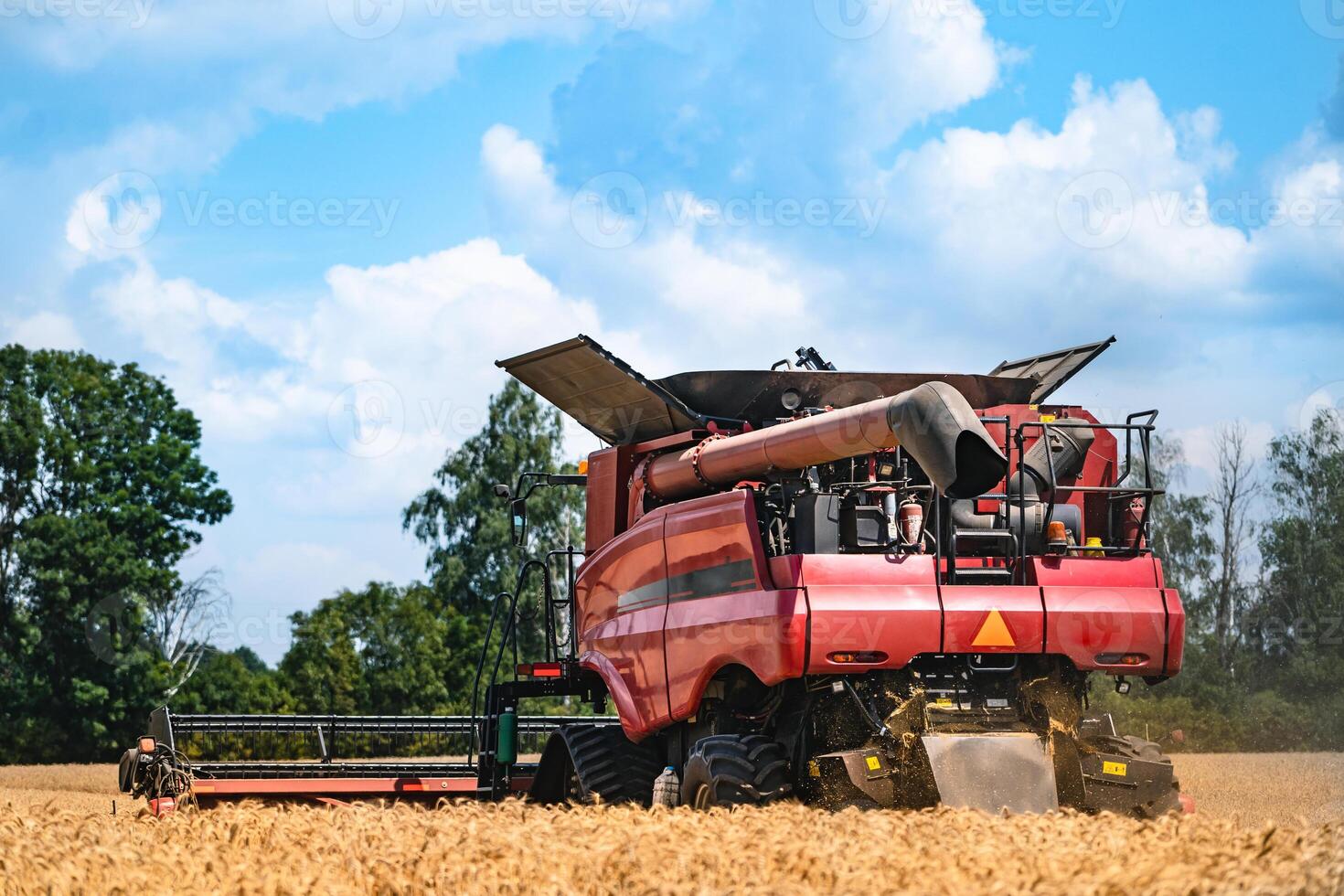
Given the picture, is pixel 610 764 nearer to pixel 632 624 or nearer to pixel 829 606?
pixel 632 624

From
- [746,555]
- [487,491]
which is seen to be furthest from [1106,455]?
[487,491]

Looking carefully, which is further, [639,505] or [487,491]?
[487,491]

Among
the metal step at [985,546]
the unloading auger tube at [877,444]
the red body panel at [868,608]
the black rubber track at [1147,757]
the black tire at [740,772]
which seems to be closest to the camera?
the unloading auger tube at [877,444]

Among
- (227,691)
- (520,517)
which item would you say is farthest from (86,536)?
(520,517)

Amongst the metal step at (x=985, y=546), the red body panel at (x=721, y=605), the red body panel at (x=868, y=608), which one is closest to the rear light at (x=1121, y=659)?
the metal step at (x=985, y=546)

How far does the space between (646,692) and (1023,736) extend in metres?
2.81

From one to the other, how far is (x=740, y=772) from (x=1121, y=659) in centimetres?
259

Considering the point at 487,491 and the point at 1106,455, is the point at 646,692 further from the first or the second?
the point at 487,491

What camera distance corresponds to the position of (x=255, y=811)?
9.44m

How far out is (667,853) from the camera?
6.81 metres

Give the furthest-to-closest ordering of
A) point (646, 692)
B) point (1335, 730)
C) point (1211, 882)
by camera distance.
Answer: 1. point (1335, 730)
2. point (646, 692)
3. point (1211, 882)

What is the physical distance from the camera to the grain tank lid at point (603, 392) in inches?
443

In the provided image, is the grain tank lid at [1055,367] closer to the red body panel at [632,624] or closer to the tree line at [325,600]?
the red body panel at [632,624]

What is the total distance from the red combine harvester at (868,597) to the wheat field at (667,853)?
744mm
